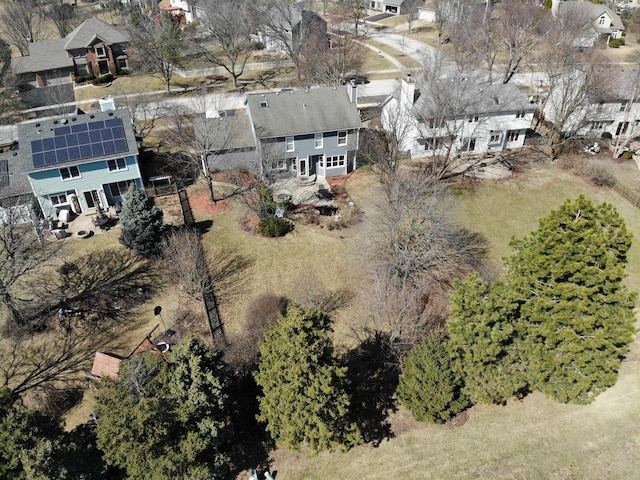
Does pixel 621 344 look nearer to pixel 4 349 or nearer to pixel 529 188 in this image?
pixel 529 188

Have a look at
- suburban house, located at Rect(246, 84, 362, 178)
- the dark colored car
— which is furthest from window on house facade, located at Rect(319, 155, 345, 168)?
the dark colored car

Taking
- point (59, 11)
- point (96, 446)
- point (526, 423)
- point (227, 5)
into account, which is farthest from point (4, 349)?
point (59, 11)

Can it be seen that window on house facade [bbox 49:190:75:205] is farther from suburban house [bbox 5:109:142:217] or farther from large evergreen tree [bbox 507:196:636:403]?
large evergreen tree [bbox 507:196:636:403]

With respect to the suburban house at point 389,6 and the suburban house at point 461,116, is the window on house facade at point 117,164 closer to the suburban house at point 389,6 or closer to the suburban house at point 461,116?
the suburban house at point 461,116

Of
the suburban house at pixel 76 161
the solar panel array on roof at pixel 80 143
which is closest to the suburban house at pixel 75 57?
the suburban house at pixel 76 161

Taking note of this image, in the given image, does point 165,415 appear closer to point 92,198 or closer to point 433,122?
point 92,198

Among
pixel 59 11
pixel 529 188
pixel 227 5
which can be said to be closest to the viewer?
pixel 529 188
